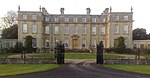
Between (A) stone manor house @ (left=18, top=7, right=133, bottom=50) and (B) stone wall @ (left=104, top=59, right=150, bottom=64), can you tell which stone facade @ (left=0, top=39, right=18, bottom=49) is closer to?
(A) stone manor house @ (left=18, top=7, right=133, bottom=50)

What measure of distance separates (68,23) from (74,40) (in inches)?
165

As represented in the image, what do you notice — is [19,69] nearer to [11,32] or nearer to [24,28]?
[24,28]

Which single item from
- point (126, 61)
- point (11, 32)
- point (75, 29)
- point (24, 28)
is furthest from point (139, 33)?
point (126, 61)

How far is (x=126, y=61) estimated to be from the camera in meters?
35.0

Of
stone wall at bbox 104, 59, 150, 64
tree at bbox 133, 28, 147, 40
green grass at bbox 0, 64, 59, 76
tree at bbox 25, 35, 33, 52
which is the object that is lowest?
green grass at bbox 0, 64, 59, 76

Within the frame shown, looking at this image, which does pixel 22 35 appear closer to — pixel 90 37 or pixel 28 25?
pixel 28 25

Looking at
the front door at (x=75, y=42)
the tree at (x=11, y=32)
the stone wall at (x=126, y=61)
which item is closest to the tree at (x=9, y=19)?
the tree at (x=11, y=32)

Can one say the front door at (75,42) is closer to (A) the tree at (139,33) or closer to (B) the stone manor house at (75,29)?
(B) the stone manor house at (75,29)

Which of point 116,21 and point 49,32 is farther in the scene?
point 49,32

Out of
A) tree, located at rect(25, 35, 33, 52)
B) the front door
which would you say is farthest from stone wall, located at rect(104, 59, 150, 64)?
the front door

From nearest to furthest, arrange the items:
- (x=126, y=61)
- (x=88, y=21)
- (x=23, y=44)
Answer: (x=126, y=61) → (x=23, y=44) → (x=88, y=21)

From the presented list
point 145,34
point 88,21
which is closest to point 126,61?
point 88,21

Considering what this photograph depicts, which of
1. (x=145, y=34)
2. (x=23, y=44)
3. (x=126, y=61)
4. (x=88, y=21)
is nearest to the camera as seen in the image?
(x=126, y=61)

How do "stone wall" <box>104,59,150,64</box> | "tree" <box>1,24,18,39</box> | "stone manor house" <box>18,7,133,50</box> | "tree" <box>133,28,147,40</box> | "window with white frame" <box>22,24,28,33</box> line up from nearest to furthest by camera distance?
"stone wall" <box>104,59,150,64</box> < "window with white frame" <box>22,24,28,33</box> < "stone manor house" <box>18,7,133,50</box> < "tree" <box>1,24,18,39</box> < "tree" <box>133,28,147,40</box>
